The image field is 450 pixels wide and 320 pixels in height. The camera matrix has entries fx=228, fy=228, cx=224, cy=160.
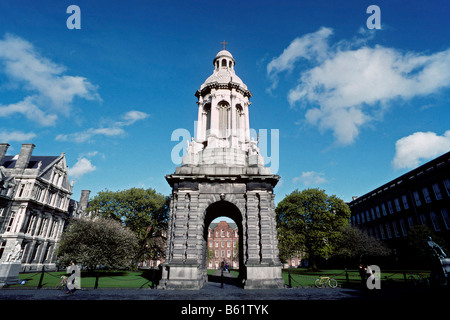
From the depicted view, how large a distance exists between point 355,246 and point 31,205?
49.6 m

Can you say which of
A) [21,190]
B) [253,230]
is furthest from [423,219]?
[21,190]

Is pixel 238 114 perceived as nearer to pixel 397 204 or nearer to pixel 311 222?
pixel 311 222

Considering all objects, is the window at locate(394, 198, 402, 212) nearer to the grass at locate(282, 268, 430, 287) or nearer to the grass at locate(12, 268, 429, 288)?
the grass at locate(282, 268, 430, 287)

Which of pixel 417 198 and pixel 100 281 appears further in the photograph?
pixel 417 198

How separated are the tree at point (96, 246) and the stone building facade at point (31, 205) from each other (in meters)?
10.6

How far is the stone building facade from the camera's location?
33.0m

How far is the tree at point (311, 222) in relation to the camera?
34.6 metres

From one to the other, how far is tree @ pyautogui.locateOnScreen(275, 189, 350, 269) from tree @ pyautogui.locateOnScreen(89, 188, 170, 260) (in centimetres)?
2038

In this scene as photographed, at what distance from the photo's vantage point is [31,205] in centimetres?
3506

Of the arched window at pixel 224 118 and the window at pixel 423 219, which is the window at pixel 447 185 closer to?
the window at pixel 423 219
